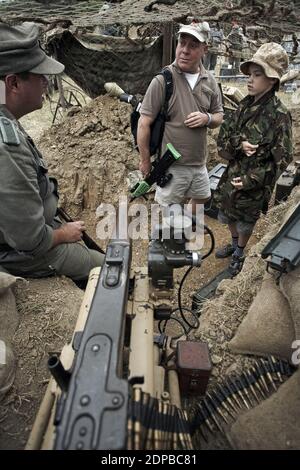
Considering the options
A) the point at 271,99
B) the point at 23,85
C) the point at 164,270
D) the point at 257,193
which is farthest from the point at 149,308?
the point at 271,99

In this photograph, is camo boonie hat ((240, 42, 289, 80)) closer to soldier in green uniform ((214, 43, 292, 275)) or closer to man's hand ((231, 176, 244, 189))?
soldier in green uniform ((214, 43, 292, 275))

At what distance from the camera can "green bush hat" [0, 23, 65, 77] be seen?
7.74 feet

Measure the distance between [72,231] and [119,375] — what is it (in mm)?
2005

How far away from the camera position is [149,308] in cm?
204

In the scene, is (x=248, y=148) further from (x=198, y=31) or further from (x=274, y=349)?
(x=274, y=349)

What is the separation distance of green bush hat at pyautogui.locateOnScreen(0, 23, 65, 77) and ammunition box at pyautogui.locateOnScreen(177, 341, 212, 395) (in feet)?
7.31

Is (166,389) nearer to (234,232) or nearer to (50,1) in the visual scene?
(234,232)

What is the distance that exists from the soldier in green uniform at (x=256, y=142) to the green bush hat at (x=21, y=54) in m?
2.13

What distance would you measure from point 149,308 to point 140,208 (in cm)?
470

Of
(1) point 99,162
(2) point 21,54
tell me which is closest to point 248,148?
(2) point 21,54

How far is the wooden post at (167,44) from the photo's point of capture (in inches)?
253

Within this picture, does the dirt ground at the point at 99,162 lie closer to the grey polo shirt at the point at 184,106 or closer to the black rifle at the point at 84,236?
the grey polo shirt at the point at 184,106

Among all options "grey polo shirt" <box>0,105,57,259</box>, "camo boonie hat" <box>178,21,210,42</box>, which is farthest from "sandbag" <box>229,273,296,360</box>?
"camo boonie hat" <box>178,21,210,42</box>

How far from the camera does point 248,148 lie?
3719 millimetres
